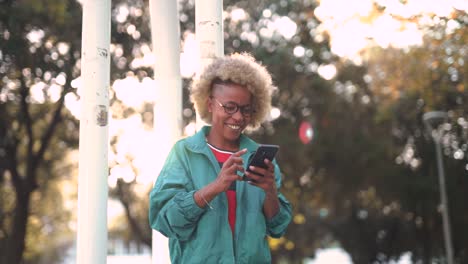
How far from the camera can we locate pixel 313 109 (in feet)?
71.6

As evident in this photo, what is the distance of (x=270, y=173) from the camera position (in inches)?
113

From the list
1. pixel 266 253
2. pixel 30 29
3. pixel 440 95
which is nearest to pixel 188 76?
pixel 30 29

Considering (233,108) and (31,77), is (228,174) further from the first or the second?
(31,77)

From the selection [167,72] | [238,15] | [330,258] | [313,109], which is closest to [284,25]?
[238,15]

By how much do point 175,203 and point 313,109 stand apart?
63.1 ft

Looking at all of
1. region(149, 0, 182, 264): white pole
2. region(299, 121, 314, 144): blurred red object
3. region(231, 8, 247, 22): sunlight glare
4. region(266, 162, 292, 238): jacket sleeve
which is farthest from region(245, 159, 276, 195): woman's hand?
region(299, 121, 314, 144): blurred red object

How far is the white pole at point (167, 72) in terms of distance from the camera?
166 inches

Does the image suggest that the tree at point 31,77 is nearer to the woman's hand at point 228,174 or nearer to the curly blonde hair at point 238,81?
the curly blonde hair at point 238,81

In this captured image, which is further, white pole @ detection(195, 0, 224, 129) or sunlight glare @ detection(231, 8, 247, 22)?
sunlight glare @ detection(231, 8, 247, 22)

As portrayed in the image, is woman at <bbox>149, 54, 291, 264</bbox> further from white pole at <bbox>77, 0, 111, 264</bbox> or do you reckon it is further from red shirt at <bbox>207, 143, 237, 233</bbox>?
white pole at <bbox>77, 0, 111, 264</bbox>

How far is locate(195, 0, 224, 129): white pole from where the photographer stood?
387 cm

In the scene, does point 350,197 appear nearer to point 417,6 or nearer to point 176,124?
point 417,6

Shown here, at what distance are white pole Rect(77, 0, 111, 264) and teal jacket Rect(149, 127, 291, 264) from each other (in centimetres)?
68

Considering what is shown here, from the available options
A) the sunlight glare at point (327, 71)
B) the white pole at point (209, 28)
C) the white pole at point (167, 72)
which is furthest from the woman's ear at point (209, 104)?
the sunlight glare at point (327, 71)
